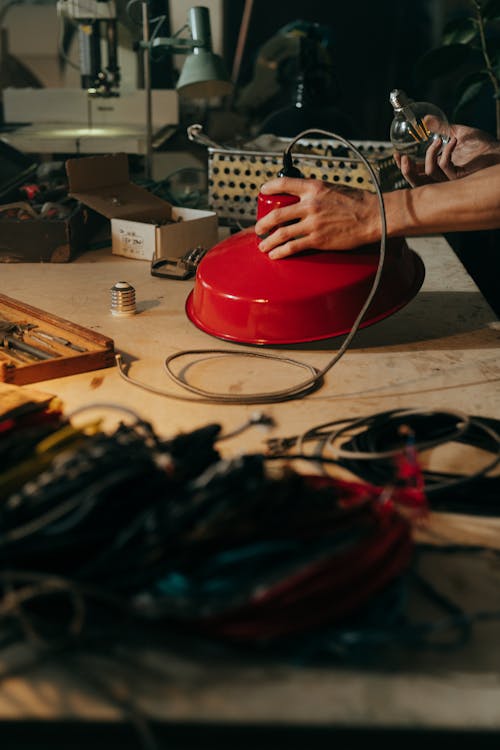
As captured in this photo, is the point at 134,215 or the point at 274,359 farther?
the point at 134,215

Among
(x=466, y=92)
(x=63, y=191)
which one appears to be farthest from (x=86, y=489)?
(x=466, y=92)

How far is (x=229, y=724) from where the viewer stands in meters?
0.63

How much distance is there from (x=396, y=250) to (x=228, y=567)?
930 millimetres

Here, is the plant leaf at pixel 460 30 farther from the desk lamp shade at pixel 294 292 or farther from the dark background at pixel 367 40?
the desk lamp shade at pixel 294 292

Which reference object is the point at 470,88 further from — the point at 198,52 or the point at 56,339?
the point at 56,339

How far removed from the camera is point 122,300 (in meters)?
1.57

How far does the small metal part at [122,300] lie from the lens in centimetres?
157

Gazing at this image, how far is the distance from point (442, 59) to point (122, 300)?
74.2 inches

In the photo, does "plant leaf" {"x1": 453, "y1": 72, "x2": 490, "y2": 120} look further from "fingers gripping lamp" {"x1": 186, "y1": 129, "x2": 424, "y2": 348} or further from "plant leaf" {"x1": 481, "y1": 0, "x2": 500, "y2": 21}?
"fingers gripping lamp" {"x1": 186, "y1": 129, "x2": 424, "y2": 348}

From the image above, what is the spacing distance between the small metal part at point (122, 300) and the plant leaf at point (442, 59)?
183cm

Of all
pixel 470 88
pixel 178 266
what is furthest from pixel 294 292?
pixel 470 88

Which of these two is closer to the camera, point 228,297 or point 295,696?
point 295,696

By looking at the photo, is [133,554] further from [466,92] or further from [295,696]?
[466,92]

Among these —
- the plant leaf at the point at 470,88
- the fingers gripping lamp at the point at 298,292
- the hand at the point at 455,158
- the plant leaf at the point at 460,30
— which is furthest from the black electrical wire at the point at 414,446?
the plant leaf at the point at 460,30
